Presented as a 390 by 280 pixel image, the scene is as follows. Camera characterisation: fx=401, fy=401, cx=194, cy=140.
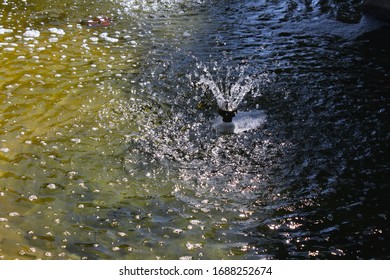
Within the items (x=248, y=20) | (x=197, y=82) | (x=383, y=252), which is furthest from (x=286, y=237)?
(x=248, y=20)

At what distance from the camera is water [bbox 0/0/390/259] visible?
3.26 meters

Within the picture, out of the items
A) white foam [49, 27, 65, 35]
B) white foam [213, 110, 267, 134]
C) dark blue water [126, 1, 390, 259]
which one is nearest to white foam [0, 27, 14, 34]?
white foam [49, 27, 65, 35]

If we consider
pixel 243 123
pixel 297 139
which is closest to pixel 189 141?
pixel 243 123

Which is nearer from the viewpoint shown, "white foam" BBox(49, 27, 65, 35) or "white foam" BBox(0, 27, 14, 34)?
"white foam" BBox(0, 27, 14, 34)

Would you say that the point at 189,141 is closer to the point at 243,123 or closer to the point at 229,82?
the point at 243,123

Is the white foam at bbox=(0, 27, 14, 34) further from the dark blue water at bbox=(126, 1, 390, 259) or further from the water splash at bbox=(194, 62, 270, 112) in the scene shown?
the water splash at bbox=(194, 62, 270, 112)

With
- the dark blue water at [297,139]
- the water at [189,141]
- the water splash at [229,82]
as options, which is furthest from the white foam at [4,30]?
the water splash at [229,82]

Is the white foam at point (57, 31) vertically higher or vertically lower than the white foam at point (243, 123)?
higher

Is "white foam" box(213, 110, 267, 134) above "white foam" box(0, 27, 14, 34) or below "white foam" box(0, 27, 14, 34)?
below

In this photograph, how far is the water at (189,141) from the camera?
10.7ft

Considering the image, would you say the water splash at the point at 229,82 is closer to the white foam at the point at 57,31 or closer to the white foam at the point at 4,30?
the white foam at the point at 57,31

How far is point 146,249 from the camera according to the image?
313 cm

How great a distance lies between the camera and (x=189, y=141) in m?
4.35

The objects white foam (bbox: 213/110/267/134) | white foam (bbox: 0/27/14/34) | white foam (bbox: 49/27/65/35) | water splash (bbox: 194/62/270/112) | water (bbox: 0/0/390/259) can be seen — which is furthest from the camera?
white foam (bbox: 49/27/65/35)
